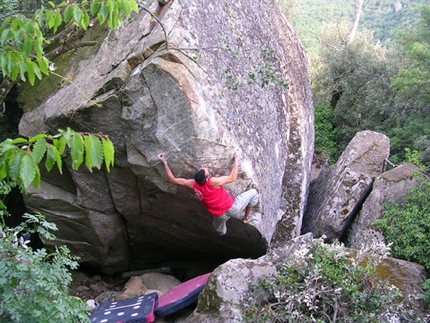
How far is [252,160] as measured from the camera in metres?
6.67

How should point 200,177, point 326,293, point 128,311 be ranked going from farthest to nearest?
point 128,311 < point 200,177 < point 326,293

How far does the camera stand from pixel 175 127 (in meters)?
5.93

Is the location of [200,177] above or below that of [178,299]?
above

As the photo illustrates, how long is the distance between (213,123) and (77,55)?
3.27 meters

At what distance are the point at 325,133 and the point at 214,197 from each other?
10.0m

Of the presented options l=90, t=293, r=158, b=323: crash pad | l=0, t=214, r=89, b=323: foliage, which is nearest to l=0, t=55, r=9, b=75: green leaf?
l=0, t=214, r=89, b=323: foliage

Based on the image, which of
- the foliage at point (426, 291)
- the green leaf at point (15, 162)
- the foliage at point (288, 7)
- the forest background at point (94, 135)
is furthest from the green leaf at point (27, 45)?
the foliage at point (288, 7)

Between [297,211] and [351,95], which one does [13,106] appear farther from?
[351,95]

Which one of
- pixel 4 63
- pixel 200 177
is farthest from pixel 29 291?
pixel 200 177

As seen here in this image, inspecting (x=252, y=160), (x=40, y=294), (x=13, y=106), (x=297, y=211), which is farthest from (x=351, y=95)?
(x=40, y=294)

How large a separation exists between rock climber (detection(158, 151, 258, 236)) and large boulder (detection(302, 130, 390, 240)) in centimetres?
278

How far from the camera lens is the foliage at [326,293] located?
4.96m

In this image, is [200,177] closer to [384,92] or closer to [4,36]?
[4,36]

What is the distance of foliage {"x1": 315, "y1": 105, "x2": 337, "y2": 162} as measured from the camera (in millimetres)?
14398
